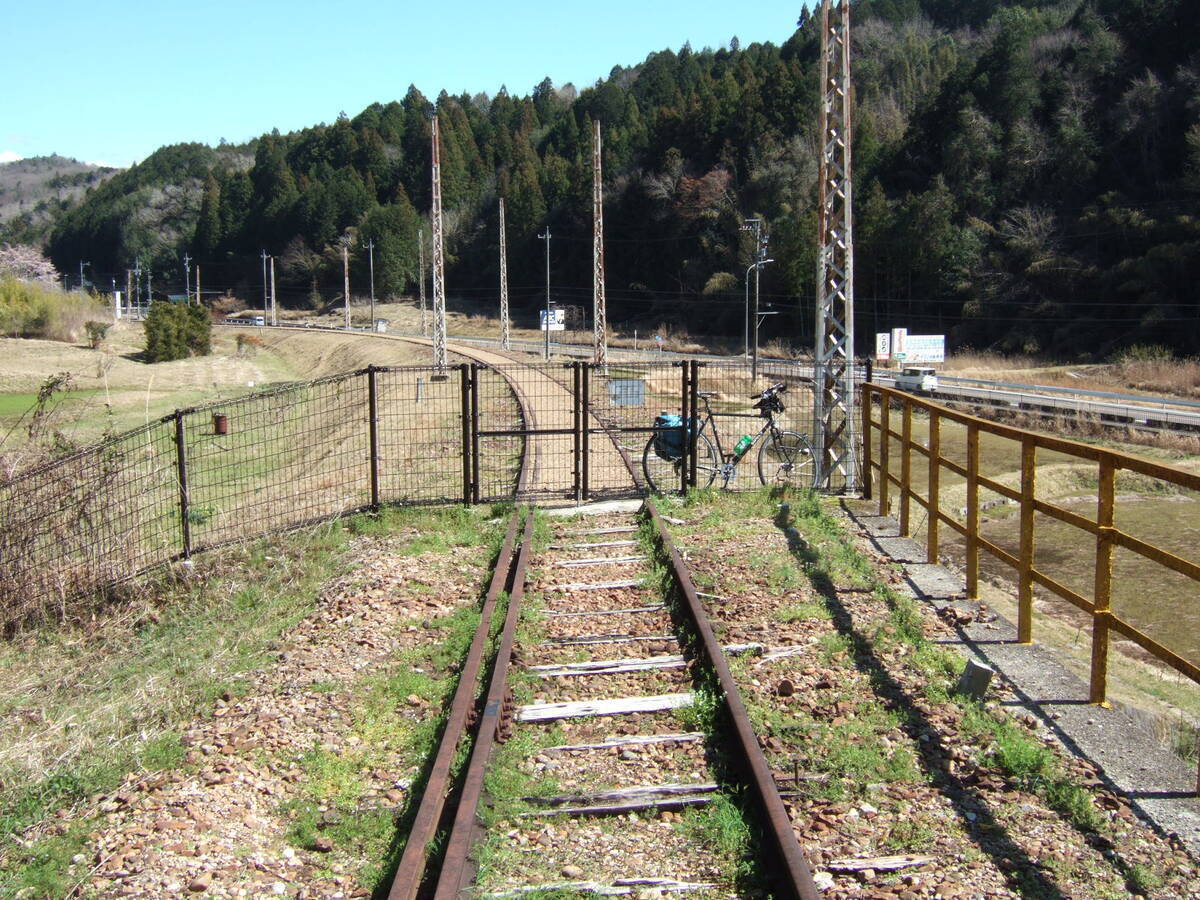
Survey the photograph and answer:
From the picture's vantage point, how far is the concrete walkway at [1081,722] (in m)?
5.04

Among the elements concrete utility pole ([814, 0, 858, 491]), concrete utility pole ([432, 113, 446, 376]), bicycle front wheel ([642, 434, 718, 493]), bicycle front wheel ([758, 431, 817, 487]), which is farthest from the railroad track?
concrete utility pole ([432, 113, 446, 376])

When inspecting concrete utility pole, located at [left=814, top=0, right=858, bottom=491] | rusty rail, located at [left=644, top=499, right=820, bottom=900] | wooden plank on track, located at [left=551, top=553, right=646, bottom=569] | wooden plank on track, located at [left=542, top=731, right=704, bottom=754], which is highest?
concrete utility pole, located at [left=814, top=0, right=858, bottom=491]

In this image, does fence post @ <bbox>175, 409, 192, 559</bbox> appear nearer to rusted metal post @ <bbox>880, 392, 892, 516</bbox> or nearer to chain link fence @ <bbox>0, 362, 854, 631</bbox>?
chain link fence @ <bbox>0, 362, 854, 631</bbox>

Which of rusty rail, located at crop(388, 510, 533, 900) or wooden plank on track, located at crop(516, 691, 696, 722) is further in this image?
wooden plank on track, located at crop(516, 691, 696, 722)

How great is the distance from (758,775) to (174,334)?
2715 inches

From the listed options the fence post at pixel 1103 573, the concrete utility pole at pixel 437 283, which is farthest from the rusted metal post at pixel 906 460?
the concrete utility pole at pixel 437 283

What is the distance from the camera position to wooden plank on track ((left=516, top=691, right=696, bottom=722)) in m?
6.23

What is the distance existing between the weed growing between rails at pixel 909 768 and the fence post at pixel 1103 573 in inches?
21.9

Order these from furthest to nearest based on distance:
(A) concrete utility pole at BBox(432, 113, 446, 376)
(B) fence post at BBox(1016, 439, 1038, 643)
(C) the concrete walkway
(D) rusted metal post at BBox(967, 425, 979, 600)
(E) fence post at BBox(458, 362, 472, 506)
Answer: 1. (A) concrete utility pole at BBox(432, 113, 446, 376)
2. (E) fence post at BBox(458, 362, 472, 506)
3. (D) rusted metal post at BBox(967, 425, 979, 600)
4. (B) fence post at BBox(1016, 439, 1038, 643)
5. (C) the concrete walkway

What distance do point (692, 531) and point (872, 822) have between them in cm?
614

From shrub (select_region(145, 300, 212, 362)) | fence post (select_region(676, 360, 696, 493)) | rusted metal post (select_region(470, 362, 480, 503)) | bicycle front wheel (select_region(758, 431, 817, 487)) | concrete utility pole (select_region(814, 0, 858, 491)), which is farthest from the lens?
shrub (select_region(145, 300, 212, 362))

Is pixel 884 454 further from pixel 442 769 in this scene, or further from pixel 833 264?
pixel 442 769

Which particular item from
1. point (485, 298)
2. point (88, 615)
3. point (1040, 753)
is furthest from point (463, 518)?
point (485, 298)

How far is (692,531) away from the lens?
36.0 ft
